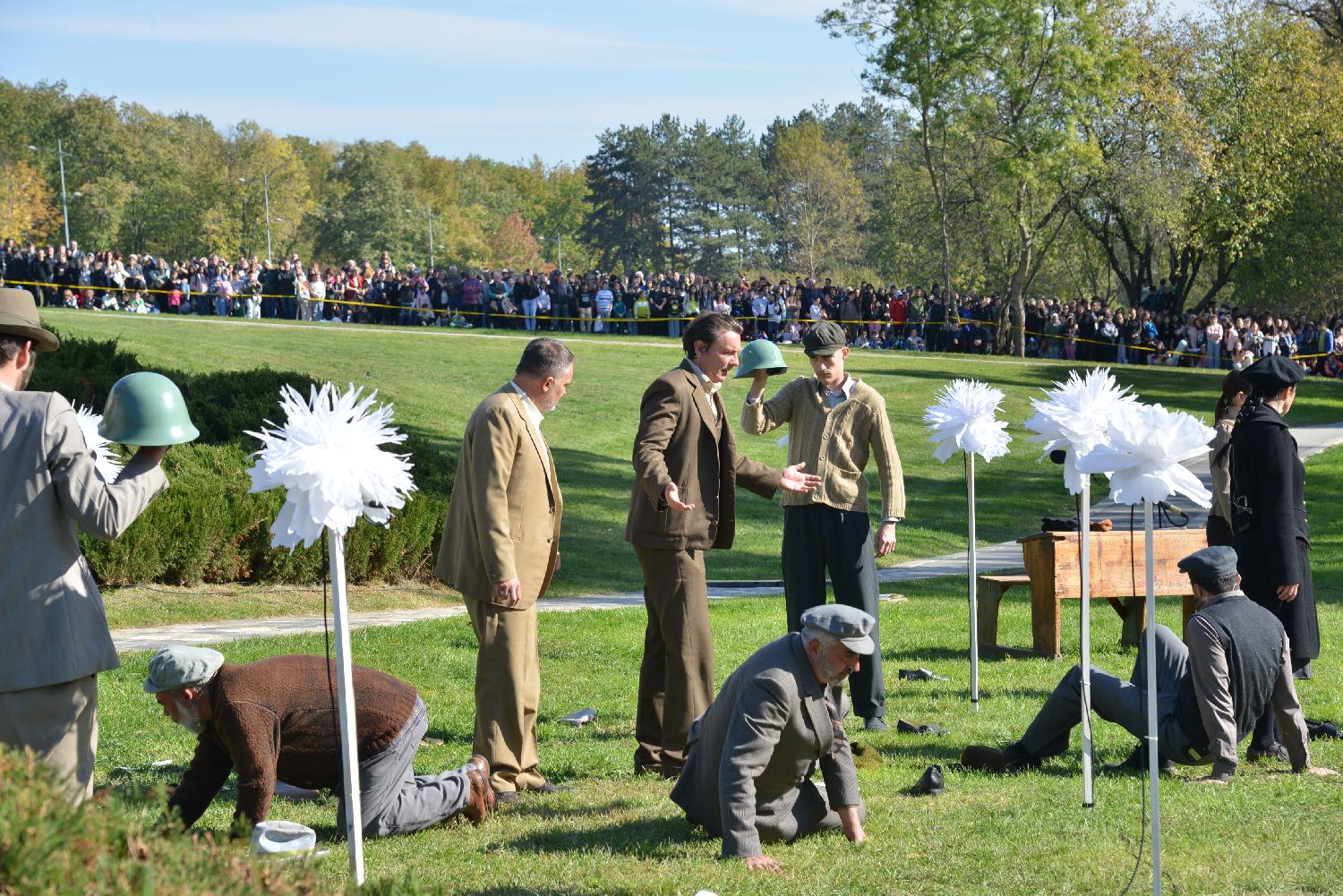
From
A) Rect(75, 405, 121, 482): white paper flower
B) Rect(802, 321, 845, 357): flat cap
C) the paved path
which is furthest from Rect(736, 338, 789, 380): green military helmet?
the paved path

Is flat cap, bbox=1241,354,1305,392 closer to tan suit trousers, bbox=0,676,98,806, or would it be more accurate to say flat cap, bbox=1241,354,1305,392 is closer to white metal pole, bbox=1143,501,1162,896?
white metal pole, bbox=1143,501,1162,896

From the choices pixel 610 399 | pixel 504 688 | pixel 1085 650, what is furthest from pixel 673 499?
pixel 610 399

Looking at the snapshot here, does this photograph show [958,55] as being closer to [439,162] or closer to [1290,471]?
[1290,471]

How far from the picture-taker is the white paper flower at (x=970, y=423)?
8875mm

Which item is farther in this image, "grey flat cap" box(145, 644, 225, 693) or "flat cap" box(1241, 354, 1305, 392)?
"flat cap" box(1241, 354, 1305, 392)

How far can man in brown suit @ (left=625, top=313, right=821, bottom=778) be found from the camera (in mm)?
7324

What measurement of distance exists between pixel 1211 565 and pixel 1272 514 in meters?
0.96

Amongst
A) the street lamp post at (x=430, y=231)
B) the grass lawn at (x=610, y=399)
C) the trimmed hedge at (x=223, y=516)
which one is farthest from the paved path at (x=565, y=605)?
the street lamp post at (x=430, y=231)

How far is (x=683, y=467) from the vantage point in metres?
7.47

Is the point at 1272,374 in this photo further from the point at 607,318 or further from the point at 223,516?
the point at 607,318

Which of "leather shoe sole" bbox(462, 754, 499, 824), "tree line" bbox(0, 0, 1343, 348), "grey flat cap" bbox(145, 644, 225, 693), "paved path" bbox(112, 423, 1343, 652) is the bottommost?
"paved path" bbox(112, 423, 1343, 652)

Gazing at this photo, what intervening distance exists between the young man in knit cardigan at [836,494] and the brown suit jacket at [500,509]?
1.76 m

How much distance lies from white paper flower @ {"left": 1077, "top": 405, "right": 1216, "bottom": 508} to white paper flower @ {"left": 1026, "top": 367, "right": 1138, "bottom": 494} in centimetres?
116

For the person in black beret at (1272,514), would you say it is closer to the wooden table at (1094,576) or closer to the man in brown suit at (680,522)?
the man in brown suit at (680,522)
